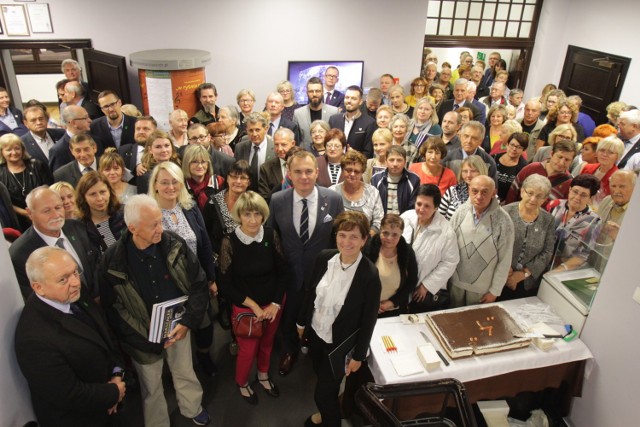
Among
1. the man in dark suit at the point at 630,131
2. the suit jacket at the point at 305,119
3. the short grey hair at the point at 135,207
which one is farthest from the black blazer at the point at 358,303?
the man in dark suit at the point at 630,131

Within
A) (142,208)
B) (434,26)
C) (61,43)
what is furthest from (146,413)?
(434,26)

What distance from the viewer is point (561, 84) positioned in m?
8.61

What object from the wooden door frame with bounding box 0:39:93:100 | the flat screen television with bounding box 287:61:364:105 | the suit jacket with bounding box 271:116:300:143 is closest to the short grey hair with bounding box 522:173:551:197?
the suit jacket with bounding box 271:116:300:143

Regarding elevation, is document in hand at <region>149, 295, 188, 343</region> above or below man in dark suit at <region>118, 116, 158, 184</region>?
below

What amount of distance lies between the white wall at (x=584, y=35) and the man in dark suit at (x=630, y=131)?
313cm

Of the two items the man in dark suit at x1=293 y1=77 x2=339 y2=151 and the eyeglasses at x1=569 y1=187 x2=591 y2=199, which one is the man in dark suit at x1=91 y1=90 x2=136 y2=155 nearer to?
the man in dark suit at x1=293 y1=77 x2=339 y2=151

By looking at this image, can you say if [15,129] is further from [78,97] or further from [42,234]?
[42,234]

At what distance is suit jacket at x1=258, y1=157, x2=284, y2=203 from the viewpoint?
12.5ft

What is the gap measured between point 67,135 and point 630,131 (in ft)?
18.5

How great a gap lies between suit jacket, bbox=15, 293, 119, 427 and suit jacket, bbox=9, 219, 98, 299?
1.55 feet

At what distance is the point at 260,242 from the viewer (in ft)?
9.02

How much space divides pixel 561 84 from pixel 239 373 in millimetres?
8552

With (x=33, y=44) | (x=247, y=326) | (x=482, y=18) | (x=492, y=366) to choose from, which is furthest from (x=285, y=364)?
(x=482, y=18)

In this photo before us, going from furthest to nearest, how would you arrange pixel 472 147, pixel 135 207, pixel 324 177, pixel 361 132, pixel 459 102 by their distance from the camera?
pixel 459 102
pixel 361 132
pixel 472 147
pixel 324 177
pixel 135 207
